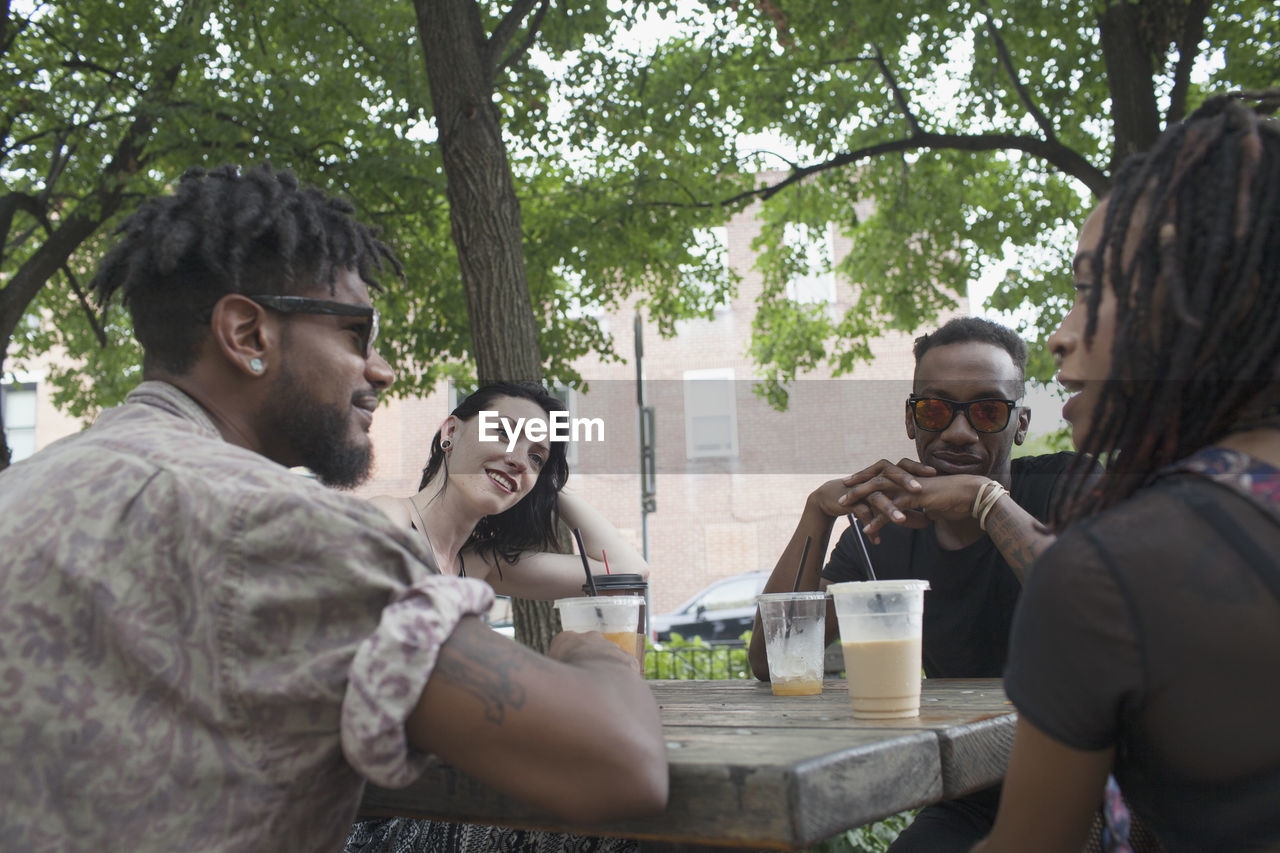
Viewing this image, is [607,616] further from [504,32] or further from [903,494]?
[504,32]

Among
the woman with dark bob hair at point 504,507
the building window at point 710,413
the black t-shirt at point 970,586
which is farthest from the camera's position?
the building window at point 710,413

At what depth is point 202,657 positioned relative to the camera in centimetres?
135

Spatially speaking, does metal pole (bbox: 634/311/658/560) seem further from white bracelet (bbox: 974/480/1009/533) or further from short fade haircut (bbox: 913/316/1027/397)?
white bracelet (bbox: 974/480/1009/533)

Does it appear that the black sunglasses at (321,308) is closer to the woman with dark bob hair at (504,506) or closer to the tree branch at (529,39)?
the woman with dark bob hair at (504,506)

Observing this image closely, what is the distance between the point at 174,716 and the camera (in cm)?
136

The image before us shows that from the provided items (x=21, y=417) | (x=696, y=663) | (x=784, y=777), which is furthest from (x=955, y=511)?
(x=21, y=417)

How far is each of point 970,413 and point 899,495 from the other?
57 cm

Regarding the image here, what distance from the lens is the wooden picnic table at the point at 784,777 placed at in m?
1.36

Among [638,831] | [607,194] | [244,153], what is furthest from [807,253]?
[638,831]

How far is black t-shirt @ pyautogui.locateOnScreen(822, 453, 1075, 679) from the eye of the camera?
3102mm

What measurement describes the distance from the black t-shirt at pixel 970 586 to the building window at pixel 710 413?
18.4 meters

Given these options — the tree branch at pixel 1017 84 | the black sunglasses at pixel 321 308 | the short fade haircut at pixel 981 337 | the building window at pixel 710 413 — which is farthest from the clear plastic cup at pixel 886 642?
the building window at pixel 710 413

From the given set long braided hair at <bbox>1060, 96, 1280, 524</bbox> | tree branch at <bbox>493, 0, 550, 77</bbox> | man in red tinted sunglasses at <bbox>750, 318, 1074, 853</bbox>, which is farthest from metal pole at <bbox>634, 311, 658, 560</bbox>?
long braided hair at <bbox>1060, 96, 1280, 524</bbox>

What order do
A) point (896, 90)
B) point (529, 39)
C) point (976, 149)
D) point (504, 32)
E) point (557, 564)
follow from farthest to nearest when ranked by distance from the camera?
point (896, 90)
point (976, 149)
point (529, 39)
point (504, 32)
point (557, 564)
